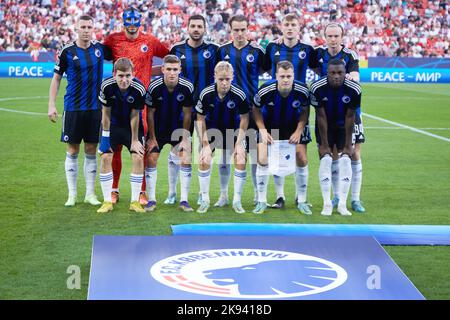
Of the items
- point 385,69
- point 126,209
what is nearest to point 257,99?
point 126,209

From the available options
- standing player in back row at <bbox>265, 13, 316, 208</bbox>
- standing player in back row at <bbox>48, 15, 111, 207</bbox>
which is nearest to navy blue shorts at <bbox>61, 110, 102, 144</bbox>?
standing player in back row at <bbox>48, 15, 111, 207</bbox>

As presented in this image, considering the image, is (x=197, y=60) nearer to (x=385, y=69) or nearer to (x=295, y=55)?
(x=295, y=55)

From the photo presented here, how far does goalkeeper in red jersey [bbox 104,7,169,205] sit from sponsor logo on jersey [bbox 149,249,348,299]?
2.51 meters

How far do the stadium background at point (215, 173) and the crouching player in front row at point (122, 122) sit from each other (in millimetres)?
315

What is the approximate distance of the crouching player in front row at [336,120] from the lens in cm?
769

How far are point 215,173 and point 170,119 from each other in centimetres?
256

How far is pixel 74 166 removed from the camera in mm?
8188

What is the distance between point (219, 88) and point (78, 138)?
5.19 feet

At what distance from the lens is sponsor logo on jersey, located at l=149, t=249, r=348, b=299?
5156mm

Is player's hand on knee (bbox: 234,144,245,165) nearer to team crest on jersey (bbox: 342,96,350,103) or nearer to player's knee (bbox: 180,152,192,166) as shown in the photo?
player's knee (bbox: 180,152,192,166)

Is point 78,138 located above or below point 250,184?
above

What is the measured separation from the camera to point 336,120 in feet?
25.7

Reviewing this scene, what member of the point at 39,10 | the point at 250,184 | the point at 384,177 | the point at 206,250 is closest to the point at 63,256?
the point at 206,250
